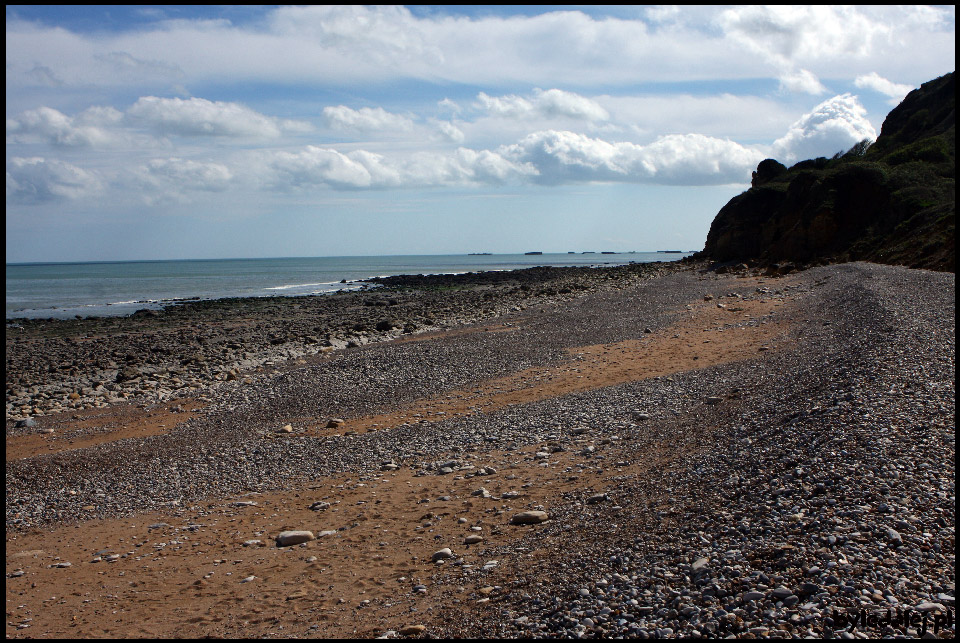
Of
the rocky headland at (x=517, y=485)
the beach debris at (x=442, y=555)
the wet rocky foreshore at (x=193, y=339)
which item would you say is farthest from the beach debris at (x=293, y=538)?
the wet rocky foreshore at (x=193, y=339)

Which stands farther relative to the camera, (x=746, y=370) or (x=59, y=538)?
(x=746, y=370)

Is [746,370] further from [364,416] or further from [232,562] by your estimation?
[232,562]

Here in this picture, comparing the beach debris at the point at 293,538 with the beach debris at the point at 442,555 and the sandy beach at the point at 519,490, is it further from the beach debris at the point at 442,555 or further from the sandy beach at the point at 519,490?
the beach debris at the point at 442,555

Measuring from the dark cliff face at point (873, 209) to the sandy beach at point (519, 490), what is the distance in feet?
58.4

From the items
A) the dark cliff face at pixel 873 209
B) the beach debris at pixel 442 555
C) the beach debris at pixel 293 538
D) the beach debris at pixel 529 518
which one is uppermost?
the dark cliff face at pixel 873 209

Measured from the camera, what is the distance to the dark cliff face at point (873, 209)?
35.2m

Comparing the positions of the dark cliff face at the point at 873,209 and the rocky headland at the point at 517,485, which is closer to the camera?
the rocky headland at the point at 517,485

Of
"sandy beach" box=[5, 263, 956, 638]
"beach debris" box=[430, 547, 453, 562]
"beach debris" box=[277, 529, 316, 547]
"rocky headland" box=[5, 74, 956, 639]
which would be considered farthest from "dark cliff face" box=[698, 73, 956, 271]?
"beach debris" box=[277, 529, 316, 547]

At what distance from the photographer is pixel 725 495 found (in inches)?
287

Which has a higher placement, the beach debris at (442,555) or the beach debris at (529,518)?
the beach debris at (529,518)

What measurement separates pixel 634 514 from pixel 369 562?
300 centimetres

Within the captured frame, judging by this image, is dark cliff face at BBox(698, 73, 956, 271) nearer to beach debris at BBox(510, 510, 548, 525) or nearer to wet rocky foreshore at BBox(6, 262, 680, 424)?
wet rocky foreshore at BBox(6, 262, 680, 424)

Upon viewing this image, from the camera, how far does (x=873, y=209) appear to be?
42750 mm

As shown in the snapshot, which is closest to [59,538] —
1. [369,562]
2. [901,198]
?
[369,562]
